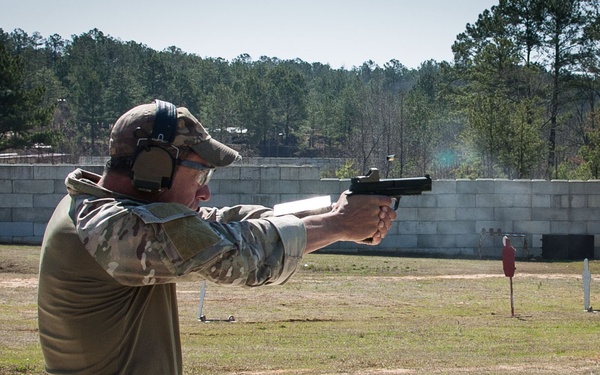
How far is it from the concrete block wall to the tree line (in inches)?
214

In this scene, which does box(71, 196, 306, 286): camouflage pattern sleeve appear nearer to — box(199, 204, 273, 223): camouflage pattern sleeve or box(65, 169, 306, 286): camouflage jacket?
box(65, 169, 306, 286): camouflage jacket

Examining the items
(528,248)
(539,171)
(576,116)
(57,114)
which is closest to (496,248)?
(528,248)

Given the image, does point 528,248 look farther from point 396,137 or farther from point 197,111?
point 197,111

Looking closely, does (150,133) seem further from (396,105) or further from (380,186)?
(396,105)

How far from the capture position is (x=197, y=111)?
8962 centimetres

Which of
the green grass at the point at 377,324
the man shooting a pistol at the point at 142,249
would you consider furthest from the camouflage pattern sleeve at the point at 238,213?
the green grass at the point at 377,324

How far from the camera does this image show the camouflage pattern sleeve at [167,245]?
2.62 meters

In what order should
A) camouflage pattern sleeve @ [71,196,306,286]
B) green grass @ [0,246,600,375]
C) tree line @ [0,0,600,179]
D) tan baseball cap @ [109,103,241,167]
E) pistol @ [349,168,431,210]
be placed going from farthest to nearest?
tree line @ [0,0,600,179] → green grass @ [0,246,600,375] → pistol @ [349,168,431,210] → tan baseball cap @ [109,103,241,167] → camouflage pattern sleeve @ [71,196,306,286]

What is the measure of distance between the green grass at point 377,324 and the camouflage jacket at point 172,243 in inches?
264

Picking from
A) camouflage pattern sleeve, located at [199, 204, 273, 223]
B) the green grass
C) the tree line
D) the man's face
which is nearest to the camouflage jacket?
the man's face

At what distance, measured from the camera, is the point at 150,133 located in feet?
9.10

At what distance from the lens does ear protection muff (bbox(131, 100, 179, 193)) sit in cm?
272

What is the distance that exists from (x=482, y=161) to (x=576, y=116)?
2491cm

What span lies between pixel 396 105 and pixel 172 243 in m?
67.1
